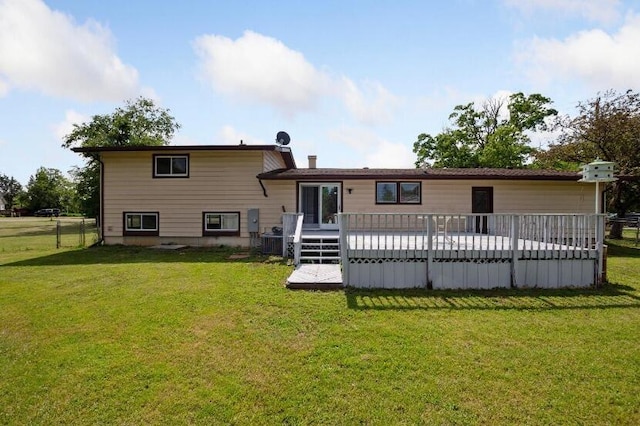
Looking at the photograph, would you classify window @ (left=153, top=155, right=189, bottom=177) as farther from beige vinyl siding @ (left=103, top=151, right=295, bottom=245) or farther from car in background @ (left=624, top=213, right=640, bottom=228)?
→ car in background @ (left=624, top=213, right=640, bottom=228)

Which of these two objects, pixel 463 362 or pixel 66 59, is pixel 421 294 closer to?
pixel 463 362

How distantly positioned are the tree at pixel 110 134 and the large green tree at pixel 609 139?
1271 inches

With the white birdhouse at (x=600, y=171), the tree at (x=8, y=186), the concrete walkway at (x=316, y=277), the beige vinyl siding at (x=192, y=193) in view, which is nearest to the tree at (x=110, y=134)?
the beige vinyl siding at (x=192, y=193)

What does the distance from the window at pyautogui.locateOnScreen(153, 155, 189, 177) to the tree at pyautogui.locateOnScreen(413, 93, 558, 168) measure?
22756mm

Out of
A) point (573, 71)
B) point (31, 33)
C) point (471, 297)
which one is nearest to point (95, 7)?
point (31, 33)

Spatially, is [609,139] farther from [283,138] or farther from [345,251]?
[345,251]

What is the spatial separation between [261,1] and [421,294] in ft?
30.7

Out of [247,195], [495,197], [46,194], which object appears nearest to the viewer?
[247,195]

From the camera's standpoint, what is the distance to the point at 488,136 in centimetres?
2866

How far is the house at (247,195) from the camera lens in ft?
43.8

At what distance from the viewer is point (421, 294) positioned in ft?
22.0

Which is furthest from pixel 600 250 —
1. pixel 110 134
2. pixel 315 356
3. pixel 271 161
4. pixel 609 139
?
pixel 110 134

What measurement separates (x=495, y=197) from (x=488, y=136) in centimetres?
1772

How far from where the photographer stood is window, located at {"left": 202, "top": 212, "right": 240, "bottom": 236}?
530 inches
